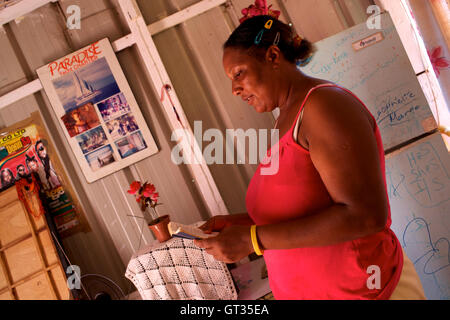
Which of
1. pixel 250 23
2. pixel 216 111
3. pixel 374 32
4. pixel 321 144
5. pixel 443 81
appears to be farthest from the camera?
pixel 216 111

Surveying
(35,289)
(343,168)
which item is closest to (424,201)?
(343,168)

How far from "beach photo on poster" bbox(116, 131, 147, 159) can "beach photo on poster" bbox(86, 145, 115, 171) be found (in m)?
0.08

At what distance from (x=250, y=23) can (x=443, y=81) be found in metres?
1.78

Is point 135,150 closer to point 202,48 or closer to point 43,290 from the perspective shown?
point 202,48

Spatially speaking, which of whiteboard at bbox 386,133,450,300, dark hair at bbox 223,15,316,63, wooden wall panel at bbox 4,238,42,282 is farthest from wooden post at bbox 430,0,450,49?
wooden wall panel at bbox 4,238,42,282

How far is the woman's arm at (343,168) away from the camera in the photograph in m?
0.70

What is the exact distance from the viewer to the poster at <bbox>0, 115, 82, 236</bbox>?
89.6 inches

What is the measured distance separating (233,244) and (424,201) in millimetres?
1418

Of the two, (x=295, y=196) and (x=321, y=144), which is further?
(x=295, y=196)

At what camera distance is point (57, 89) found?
222cm

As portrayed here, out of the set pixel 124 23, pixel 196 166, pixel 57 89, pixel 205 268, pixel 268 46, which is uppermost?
pixel 124 23

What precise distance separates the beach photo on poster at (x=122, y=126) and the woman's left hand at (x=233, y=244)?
150 cm

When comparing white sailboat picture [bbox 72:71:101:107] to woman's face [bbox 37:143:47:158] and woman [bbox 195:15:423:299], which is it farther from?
woman [bbox 195:15:423:299]
